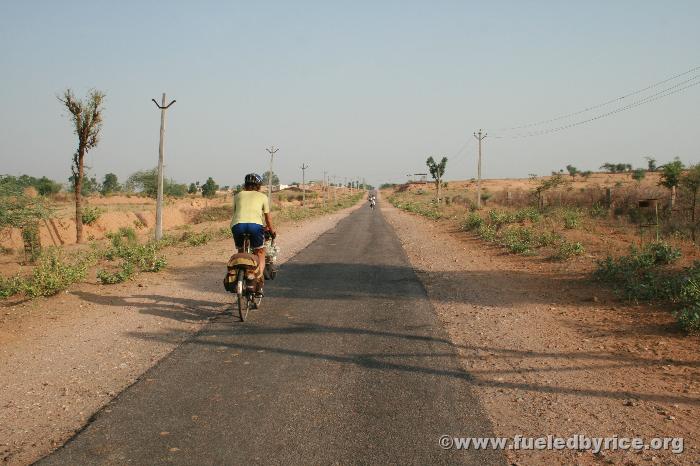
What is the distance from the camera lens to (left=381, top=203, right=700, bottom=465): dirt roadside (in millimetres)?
4250

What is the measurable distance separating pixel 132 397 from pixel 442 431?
2.78m

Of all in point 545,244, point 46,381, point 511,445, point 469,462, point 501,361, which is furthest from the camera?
point 545,244

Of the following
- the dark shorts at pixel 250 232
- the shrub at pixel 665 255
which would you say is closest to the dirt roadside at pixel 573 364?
the shrub at pixel 665 255

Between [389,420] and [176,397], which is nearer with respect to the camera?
[389,420]

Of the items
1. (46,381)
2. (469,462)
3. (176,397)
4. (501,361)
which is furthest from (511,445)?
(46,381)

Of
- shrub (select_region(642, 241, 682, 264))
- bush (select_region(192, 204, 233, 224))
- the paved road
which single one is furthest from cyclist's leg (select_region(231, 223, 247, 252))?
bush (select_region(192, 204, 233, 224))

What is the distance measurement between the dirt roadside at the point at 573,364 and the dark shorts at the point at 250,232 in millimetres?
3095

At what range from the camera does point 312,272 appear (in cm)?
1266

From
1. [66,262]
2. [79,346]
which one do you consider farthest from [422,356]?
[66,262]

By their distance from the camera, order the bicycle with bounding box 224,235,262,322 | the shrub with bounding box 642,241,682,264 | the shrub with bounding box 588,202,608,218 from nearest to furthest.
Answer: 1. the bicycle with bounding box 224,235,262,322
2. the shrub with bounding box 642,241,682,264
3. the shrub with bounding box 588,202,608,218

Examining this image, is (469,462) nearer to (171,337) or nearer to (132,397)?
(132,397)

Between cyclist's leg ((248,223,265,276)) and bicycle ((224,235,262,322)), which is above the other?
cyclist's leg ((248,223,265,276))

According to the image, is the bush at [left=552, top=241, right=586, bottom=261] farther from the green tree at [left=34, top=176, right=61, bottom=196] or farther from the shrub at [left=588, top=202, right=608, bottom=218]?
the green tree at [left=34, top=176, right=61, bottom=196]

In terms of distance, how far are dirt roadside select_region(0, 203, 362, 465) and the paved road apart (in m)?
0.27
